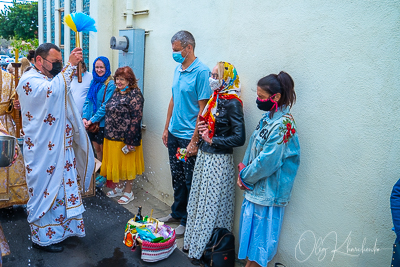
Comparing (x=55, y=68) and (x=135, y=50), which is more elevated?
(x=135, y=50)

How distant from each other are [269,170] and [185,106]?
1488 millimetres

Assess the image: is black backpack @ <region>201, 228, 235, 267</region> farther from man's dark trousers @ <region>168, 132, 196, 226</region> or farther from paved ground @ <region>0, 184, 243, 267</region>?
man's dark trousers @ <region>168, 132, 196, 226</region>

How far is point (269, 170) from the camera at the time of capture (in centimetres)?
287

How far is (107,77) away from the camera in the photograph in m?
5.51

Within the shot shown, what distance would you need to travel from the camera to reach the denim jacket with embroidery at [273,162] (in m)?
2.83

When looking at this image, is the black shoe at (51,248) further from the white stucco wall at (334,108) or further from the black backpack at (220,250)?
the white stucco wall at (334,108)

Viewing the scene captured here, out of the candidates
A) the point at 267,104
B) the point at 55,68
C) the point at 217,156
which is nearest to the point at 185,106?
the point at 217,156

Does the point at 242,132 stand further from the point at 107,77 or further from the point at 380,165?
the point at 107,77

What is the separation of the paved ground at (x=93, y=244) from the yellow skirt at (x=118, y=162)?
0.45m

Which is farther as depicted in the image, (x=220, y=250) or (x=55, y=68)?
(x=55, y=68)

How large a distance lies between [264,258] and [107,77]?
151 inches

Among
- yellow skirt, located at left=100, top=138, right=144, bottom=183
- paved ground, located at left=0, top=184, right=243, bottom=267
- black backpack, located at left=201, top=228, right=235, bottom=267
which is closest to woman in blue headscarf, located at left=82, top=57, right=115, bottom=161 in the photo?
yellow skirt, located at left=100, top=138, right=144, bottom=183
